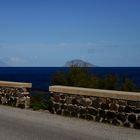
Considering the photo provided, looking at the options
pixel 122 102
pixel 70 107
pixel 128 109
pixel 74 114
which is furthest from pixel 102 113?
pixel 70 107

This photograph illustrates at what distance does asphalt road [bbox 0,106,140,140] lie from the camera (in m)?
9.73

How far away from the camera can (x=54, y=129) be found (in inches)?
422

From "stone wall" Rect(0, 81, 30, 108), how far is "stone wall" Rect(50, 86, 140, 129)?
6.02 ft

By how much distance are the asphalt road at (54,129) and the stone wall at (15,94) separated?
204cm

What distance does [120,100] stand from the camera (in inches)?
447

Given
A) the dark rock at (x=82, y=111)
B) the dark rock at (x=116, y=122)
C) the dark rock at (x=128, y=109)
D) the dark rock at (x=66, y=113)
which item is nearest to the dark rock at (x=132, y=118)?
the dark rock at (x=128, y=109)

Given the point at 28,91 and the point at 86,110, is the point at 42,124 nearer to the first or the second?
the point at 86,110

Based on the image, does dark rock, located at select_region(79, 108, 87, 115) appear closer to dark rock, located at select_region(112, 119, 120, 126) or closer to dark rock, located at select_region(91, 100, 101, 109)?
dark rock, located at select_region(91, 100, 101, 109)

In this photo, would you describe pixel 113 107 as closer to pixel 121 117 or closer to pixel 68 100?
pixel 121 117

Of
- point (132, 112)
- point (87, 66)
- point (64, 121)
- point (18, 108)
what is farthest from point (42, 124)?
point (87, 66)

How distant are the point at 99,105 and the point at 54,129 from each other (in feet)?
6.11

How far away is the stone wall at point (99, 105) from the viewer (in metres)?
11.0

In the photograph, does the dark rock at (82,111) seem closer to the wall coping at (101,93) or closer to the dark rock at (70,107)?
the dark rock at (70,107)

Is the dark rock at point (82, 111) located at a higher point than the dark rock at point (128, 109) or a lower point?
lower
